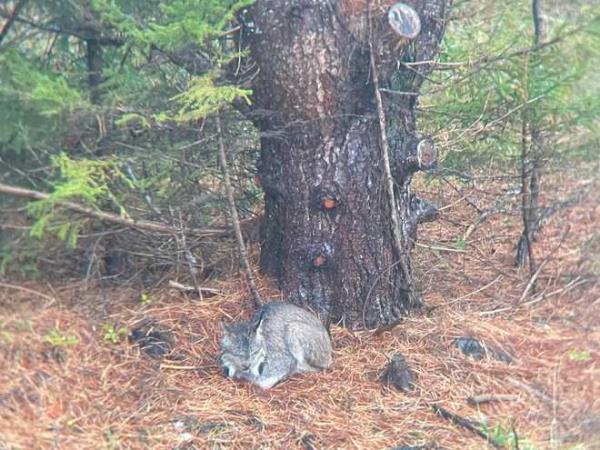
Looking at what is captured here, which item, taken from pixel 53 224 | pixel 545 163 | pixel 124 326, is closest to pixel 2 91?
pixel 53 224

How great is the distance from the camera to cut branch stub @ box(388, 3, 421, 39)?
507 cm

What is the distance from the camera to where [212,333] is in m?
5.19

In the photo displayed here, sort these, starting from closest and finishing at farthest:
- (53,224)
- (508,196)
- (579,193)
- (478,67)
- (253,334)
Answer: (53,224), (253,334), (478,67), (579,193), (508,196)

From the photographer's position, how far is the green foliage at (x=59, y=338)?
450 centimetres

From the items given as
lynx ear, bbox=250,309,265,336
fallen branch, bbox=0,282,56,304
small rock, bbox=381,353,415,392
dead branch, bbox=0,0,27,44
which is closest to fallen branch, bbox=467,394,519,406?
small rock, bbox=381,353,415,392

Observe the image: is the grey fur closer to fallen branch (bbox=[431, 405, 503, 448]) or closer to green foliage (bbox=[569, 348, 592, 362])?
fallen branch (bbox=[431, 405, 503, 448])

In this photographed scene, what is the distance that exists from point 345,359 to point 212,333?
0.94 metres

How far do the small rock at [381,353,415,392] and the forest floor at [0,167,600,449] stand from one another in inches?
2.2

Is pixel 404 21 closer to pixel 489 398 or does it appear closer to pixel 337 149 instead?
pixel 337 149

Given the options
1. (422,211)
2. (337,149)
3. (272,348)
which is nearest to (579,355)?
(422,211)

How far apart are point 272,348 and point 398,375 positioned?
84 cm

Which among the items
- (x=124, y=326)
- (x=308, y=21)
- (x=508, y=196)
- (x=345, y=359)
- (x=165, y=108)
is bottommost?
(x=345, y=359)

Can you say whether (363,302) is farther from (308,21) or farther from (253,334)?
(308,21)

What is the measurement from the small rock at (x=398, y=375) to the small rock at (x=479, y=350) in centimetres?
50
